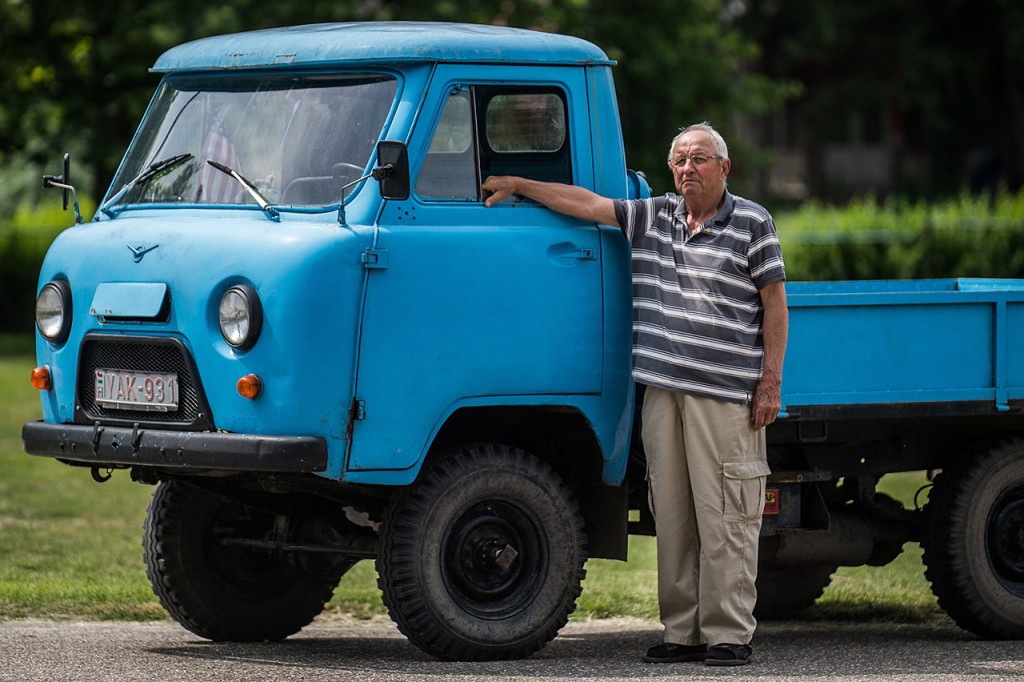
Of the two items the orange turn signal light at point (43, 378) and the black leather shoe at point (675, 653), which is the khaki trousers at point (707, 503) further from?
the orange turn signal light at point (43, 378)

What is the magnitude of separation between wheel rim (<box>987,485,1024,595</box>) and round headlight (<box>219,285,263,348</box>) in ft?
11.6

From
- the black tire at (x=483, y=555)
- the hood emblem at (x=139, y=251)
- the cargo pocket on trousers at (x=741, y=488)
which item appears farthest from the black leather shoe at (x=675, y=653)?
the hood emblem at (x=139, y=251)

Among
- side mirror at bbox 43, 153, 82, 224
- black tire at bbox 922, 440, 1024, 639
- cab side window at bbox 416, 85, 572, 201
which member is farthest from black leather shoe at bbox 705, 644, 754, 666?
side mirror at bbox 43, 153, 82, 224

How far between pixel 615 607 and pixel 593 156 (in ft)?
9.05

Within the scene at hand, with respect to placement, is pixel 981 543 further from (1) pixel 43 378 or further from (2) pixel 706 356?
(1) pixel 43 378

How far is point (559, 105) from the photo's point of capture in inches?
285

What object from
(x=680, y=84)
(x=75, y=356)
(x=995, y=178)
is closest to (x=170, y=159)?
(x=75, y=356)

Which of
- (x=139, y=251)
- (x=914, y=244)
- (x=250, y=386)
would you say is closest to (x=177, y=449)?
(x=250, y=386)

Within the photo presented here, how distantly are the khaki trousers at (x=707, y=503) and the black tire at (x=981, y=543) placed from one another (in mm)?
1304

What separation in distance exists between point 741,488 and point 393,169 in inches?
72.2

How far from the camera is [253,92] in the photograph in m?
7.21

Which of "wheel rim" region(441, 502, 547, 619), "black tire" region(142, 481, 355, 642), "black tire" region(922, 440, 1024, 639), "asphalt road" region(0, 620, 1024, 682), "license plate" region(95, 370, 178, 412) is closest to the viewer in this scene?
"asphalt road" region(0, 620, 1024, 682)

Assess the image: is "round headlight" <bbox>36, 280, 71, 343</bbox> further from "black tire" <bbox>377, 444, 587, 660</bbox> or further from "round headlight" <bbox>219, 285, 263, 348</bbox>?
"black tire" <bbox>377, 444, 587, 660</bbox>

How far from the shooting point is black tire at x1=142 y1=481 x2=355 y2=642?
771 centimetres
